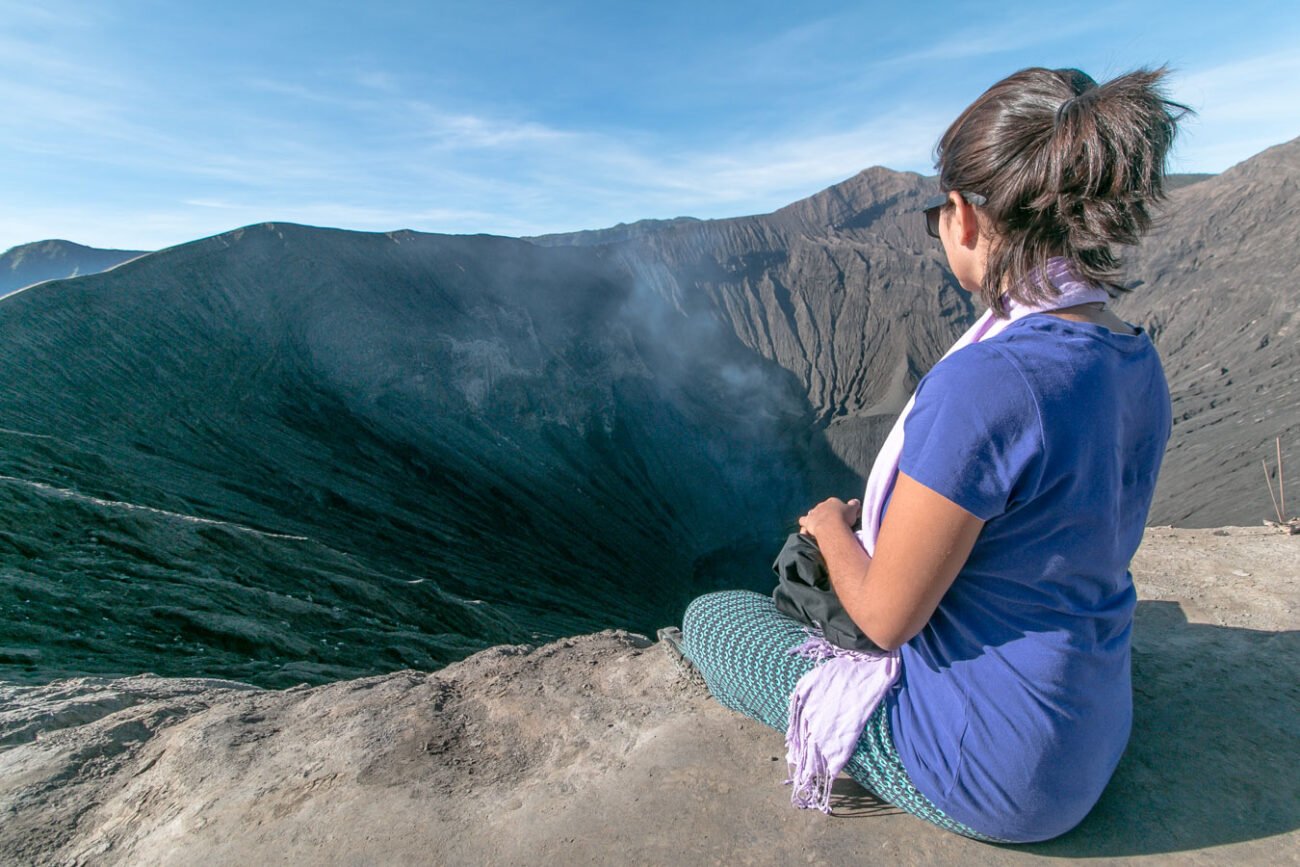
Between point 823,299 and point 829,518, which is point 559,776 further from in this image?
point 823,299

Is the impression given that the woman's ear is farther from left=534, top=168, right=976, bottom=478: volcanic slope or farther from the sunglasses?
left=534, top=168, right=976, bottom=478: volcanic slope

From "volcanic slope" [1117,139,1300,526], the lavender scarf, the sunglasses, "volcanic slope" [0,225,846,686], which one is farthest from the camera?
"volcanic slope" [1117,139,1300,526]

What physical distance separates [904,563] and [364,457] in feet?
58.7

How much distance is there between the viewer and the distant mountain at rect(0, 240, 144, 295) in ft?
170

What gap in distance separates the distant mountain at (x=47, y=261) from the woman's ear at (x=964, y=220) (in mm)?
63187

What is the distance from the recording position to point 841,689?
1.88 m

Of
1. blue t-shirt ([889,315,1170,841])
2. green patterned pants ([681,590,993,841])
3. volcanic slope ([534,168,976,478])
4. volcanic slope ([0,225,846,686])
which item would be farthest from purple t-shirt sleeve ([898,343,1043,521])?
volcanic slope ([534,168,976,478])

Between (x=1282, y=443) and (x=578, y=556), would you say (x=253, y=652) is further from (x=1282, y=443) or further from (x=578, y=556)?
(x=1282, y=443)

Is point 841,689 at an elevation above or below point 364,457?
above

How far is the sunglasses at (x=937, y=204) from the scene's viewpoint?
1.58 m

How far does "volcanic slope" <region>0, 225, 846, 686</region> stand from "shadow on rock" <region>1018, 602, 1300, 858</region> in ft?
19.1

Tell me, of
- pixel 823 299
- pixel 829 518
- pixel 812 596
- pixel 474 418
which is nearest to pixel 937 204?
pixel 829 518

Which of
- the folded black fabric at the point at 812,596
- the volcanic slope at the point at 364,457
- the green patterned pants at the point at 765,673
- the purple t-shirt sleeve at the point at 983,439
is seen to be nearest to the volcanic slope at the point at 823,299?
the volcanic slope at the point at 364,457

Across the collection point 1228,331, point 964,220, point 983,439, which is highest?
point 964,220
